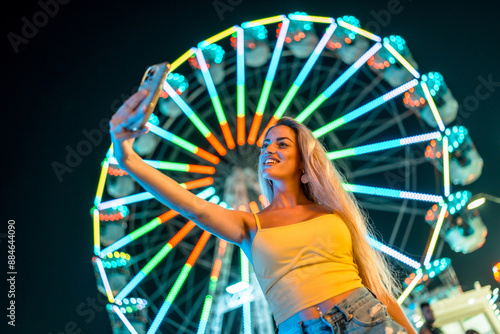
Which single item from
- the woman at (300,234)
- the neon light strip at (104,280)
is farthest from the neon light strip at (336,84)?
the woman at (300,234)

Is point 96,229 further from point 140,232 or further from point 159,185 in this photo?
point 159,185

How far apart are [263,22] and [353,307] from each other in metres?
6.47

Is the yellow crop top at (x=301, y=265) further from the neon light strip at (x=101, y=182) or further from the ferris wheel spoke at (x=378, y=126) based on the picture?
the ferris wheel spoke at (x=378, y=126)

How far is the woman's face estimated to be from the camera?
8.91 feet

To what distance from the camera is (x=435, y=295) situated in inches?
348

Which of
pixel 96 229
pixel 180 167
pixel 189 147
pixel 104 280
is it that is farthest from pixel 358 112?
pixel 104 280

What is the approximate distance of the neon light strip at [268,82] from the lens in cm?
747

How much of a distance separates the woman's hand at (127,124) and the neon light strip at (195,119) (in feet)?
18.3

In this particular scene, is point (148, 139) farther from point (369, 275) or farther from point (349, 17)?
point (369, 275)

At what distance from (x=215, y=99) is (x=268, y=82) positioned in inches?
32.0

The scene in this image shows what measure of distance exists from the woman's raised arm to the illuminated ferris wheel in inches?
180

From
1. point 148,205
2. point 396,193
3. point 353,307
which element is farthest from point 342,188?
point 148,205

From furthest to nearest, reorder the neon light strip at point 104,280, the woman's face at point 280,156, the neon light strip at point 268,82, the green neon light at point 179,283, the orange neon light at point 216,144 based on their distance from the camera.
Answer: the orange neon light at point 216,144 → the neon light strip at point 268,82 → the green neon light at point 179,283 → the neon light strip at point 104,280 → the woman's face at point 280,156

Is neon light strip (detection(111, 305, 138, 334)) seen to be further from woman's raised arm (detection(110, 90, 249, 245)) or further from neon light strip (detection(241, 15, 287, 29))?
woman's raised arm (detection(110, 90, 249, 245))
